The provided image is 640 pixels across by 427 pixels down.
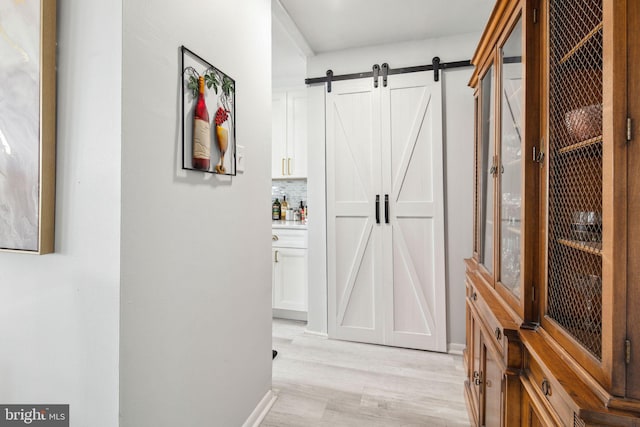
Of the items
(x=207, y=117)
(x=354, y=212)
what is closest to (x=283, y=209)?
(x=354, y=212)

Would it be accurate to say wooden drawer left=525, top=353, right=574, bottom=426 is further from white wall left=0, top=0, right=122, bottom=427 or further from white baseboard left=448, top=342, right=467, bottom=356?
white baseboard left=448, top=342, right=467, bottom=356

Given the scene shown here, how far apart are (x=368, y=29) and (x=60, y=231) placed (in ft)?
8.49

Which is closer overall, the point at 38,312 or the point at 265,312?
the point at 38,312

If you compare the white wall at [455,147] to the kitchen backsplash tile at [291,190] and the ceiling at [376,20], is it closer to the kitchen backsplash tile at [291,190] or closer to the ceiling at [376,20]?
the ceiling at [376,20]

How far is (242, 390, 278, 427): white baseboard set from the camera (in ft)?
5.79

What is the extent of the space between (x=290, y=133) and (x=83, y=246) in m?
2.97

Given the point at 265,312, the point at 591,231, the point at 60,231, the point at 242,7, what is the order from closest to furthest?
the point at 591,231, the point at 60,231, the point at 242,7, the point at 265,312

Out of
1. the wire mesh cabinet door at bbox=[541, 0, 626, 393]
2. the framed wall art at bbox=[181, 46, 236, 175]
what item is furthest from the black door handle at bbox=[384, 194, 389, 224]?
the wire mesh cabinet door at bbox=[541, 0, 626, 393]

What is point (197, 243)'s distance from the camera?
133 centimetres

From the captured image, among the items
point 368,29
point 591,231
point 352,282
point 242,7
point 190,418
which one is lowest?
point 190,418

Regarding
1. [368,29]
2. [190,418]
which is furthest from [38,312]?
[368,29]

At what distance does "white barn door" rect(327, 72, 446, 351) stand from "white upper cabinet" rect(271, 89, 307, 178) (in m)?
0.79

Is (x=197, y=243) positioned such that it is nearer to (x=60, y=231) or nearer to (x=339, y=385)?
(x=60, y=231)

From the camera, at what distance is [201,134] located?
1307 mm
